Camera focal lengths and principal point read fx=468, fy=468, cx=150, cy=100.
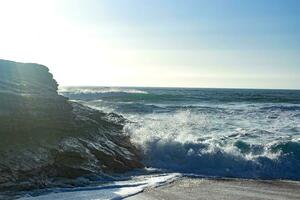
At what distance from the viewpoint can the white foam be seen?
863cm

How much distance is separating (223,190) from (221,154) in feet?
15.3

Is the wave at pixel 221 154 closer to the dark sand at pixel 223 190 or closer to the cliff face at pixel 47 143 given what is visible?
the cliff face at pixel 47 143

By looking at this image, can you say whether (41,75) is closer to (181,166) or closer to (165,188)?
(181,166)

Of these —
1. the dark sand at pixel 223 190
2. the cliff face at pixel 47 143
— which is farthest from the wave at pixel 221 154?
the dark sand at pixel 223 190

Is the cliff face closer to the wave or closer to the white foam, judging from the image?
the white foam

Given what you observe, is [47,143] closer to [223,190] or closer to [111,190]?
[111,190]

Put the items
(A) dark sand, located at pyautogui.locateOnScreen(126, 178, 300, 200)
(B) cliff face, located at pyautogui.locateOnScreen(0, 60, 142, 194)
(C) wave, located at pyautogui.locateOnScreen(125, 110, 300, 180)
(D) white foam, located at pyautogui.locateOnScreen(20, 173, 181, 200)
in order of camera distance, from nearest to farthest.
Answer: (D) white foam, located at pyautogui.locateOnScreen(20, 173, 181, 200), (A) dark sand, located at pyautogui.locateOnScreen(126, 178, 300, 200), (B) cliff face, located at pyautogui.locateOnScreen(0, 60, 142, 194), (C) wave, located at pyautogui.locateOnScreen(125, 110, 300, 180)

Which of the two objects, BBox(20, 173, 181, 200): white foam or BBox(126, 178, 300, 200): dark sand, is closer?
BBox(20, 173, 181, 200): white foam

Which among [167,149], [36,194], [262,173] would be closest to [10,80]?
[167,149]

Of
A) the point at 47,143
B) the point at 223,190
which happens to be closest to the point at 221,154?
the point at 223,190

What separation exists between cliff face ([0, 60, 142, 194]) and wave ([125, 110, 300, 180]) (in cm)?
89

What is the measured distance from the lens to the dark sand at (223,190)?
9.02 meters

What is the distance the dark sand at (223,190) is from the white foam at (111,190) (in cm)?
27

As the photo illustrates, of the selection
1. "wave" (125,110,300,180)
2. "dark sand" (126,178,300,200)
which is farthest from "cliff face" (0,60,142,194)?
"dark sand" (126,178,300,200)
